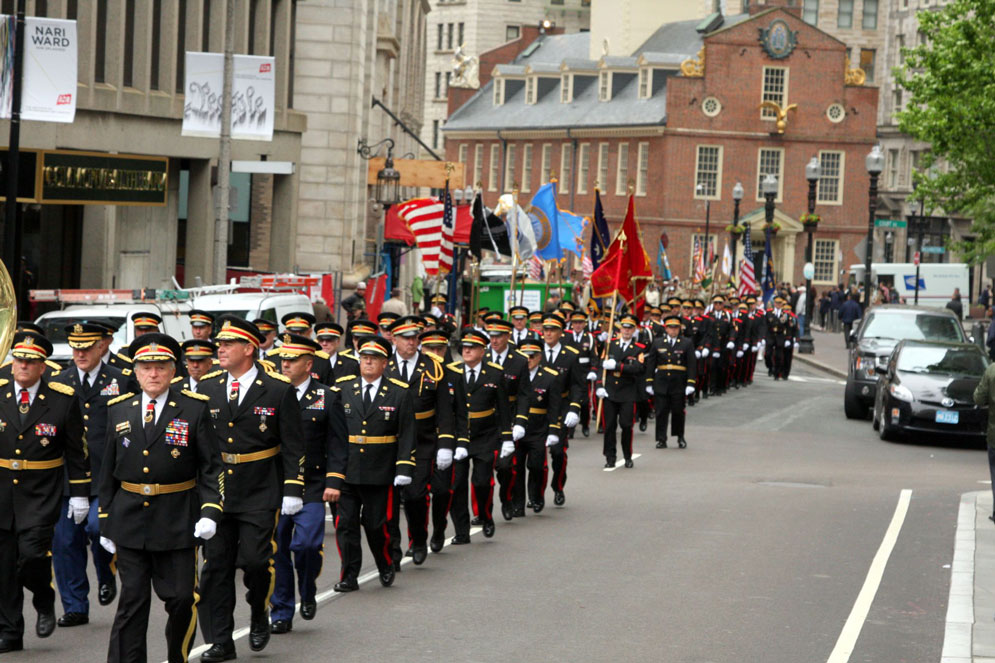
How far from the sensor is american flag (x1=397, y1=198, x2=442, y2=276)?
29.6 meters

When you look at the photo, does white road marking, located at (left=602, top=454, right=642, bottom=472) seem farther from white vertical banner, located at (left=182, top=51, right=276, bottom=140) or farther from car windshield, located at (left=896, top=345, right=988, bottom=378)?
white vertical banner, located at (left=182, top=51, right=276, bottom=140)

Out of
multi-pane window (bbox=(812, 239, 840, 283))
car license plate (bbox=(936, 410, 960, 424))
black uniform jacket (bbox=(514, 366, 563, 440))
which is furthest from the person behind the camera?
multi-pane window (bbox=(812, 239, 840, 283))

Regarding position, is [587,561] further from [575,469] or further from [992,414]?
[575,469]

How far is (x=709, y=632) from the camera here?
1066 centimetres

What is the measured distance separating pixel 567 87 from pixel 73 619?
80314 millimetres

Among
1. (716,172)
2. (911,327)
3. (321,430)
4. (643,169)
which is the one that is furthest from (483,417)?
(643,169)

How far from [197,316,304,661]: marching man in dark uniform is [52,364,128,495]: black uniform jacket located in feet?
4.26

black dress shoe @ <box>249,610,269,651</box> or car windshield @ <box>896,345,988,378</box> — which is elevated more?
car windshield @ <box>896,345,988,378</box>

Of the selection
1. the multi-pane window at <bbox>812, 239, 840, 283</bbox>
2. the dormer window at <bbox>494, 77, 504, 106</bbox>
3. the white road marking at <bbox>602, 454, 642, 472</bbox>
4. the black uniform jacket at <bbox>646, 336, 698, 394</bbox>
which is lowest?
the white road marking at <bbox>602, 454, 642, 472</bbox>

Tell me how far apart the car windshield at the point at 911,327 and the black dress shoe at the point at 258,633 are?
21.7m

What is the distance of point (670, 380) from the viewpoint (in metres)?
22.4

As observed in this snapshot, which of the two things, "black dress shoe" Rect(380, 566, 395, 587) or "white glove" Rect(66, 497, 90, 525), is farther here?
"black dress shoe" Rect(380, 566, 395, 587)

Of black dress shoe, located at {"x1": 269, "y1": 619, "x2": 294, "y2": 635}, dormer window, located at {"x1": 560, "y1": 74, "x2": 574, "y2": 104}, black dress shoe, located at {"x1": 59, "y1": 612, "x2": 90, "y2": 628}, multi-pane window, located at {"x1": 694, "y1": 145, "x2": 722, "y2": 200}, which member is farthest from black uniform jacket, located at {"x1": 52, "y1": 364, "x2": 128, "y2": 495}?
dormer window, located at {"x1": 560, "y1": 74, "x2": 574, "y2": 104}

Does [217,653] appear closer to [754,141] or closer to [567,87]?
[754,141]
